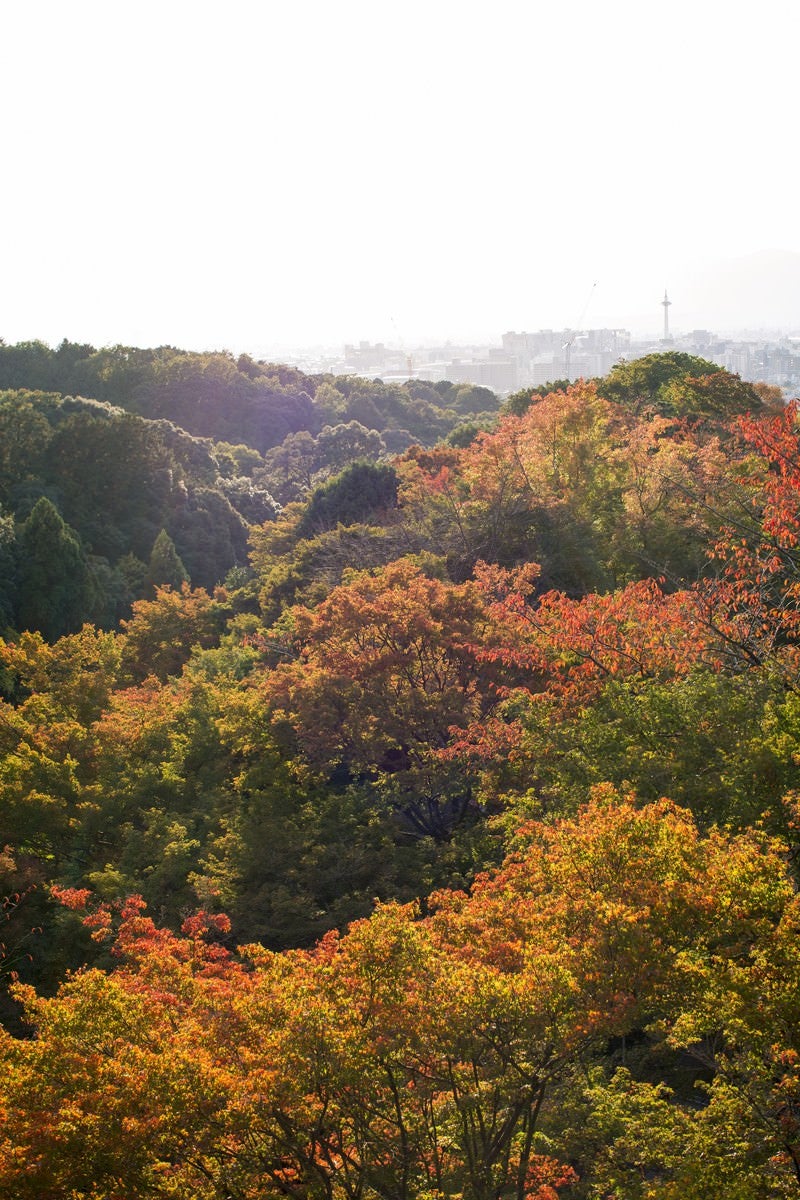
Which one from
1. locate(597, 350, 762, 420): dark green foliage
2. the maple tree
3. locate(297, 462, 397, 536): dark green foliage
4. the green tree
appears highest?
locate(597, 350, 762, 420): dark green foliage

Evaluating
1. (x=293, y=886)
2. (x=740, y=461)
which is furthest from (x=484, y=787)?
(x=740, y=461)

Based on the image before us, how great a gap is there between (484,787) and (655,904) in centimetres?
604

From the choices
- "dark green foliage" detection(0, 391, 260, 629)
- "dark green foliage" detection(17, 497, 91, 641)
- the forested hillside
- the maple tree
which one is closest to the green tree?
"dark green foliage" detection(0, 391, 260, 629)

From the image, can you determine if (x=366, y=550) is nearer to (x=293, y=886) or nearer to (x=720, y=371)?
(x=293, y=886)

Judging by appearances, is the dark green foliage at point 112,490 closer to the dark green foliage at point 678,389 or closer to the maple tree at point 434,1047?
the dark green foliage at point 678,389

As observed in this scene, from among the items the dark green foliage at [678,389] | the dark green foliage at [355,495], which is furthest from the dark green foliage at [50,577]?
the dark green foliage at [678,389]

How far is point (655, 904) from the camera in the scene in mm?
7031

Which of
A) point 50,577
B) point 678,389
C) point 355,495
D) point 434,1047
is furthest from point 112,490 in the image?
point 434,1047

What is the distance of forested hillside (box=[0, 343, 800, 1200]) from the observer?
6.68 meters

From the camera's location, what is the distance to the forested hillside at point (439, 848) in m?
6.68

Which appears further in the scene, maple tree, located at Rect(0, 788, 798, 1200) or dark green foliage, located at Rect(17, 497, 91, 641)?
dark green foliage, located at Rect(17, 497, 91, 641)

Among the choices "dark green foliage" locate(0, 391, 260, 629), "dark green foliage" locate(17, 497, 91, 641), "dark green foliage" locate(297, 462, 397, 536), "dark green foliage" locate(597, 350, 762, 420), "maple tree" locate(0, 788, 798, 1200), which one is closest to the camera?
"maple tree" locate(0, 788, 798, 1200)

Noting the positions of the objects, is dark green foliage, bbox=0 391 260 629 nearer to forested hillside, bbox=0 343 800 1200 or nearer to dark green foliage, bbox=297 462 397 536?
forested hillside, bbox=0 343 800 1200

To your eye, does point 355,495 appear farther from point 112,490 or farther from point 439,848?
point 439,848
